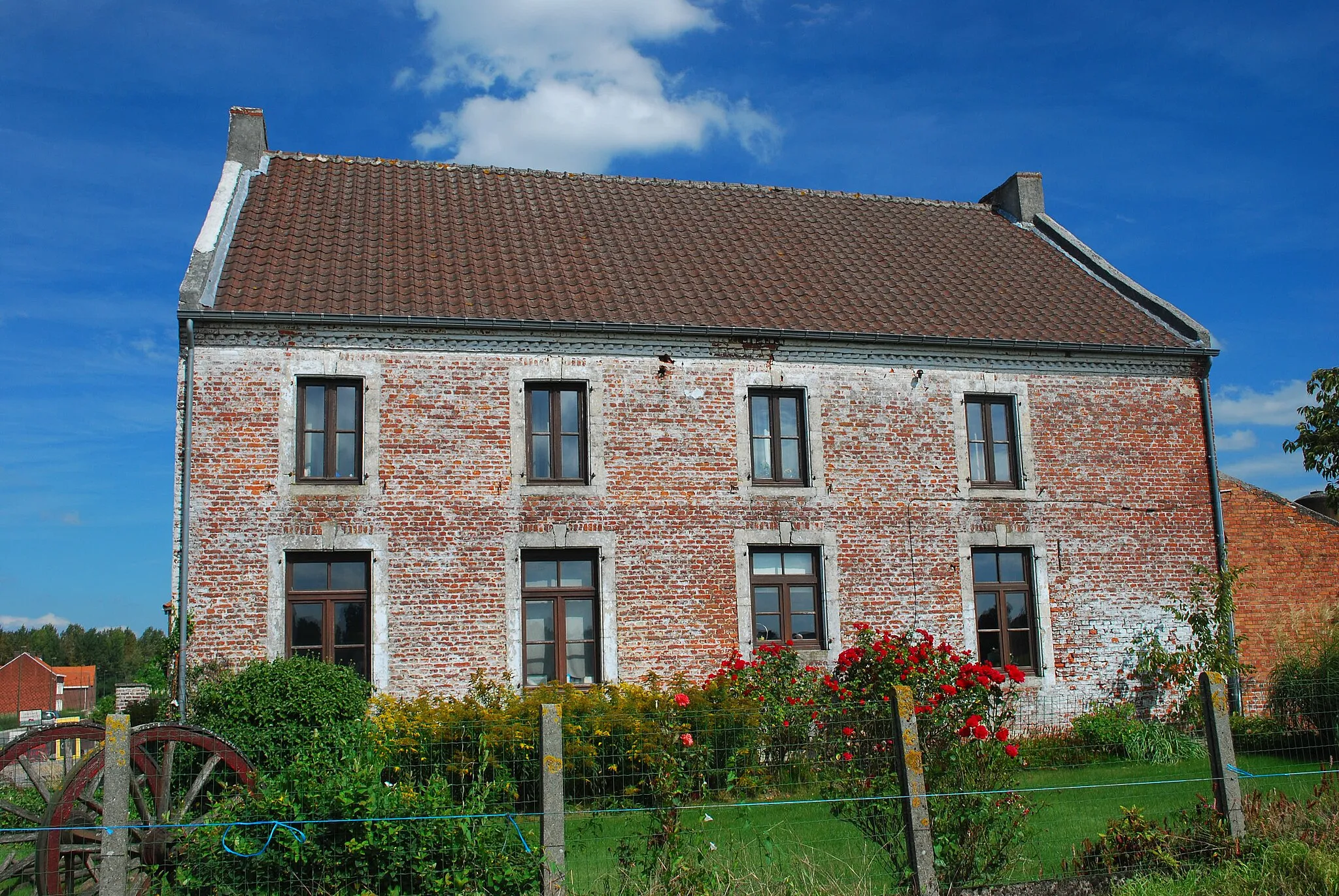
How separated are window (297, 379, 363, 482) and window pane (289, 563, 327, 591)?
1.10 metres

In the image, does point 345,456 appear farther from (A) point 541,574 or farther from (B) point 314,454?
(A) point 541,574

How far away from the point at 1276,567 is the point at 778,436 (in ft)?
27.2

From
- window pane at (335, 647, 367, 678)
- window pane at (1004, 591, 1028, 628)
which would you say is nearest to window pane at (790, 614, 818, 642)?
window pane at (1004, 591, 1028, 628)

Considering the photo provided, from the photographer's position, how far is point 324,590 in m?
13.7

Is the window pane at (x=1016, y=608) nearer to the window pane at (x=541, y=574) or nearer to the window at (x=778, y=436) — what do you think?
the window at (x=778, y=436)

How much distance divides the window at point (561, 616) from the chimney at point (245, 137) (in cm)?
820

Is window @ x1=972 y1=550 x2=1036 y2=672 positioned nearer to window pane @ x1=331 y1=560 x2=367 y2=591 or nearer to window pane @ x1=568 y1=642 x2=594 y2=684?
window pane @ x1=568 y1=642 x2=594 y2=684

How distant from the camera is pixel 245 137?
17.2 m

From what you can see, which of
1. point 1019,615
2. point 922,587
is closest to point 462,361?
point 922,587

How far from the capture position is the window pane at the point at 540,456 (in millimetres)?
14552

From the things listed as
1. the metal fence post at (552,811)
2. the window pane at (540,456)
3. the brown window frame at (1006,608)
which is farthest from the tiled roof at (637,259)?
the metal fence post at (552,811)

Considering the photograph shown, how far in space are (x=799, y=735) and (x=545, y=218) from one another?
35.1 feet

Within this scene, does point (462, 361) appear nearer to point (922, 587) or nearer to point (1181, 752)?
point (922, 587)

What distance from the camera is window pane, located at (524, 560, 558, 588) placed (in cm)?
1428
